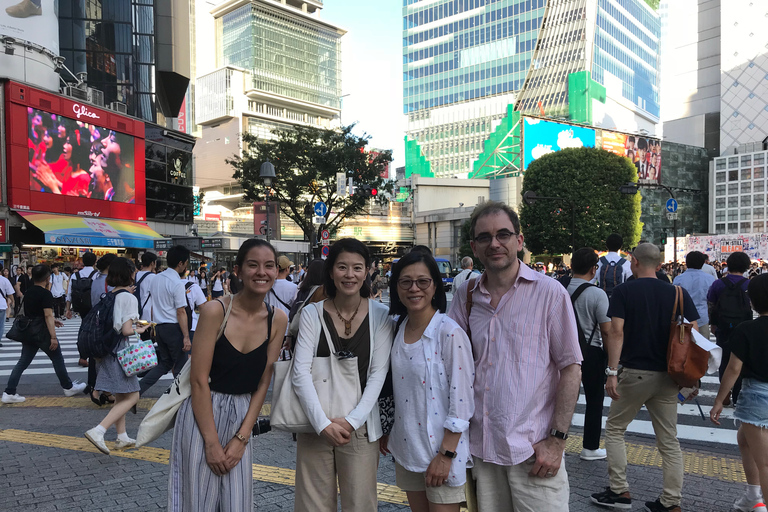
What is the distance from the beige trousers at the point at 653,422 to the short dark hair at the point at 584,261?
125 centimetres

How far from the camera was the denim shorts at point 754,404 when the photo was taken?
3.38m

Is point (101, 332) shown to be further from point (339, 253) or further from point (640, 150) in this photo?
point (640, 150)

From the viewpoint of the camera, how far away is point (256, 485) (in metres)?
4.25

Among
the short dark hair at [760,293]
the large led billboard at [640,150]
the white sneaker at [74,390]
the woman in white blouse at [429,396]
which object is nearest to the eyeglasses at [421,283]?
the woman in white blouse at [429,396]

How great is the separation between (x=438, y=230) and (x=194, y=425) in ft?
199

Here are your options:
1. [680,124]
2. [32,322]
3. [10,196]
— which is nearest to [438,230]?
[680,124]

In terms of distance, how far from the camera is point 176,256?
646 centimetres

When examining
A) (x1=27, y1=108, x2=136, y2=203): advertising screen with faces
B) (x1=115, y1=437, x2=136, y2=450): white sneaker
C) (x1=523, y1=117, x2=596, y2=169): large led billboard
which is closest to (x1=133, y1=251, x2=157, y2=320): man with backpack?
(x1=115, y1=437, x2=136, y2=450): white sneaker

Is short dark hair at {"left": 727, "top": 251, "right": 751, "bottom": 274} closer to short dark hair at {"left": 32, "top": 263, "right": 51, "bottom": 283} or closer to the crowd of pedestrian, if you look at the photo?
the crowd of pedestrian

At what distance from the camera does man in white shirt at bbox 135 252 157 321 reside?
21.7 ft

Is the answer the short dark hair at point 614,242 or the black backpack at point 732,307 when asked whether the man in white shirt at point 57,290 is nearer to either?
the short dark hair at point 614,242

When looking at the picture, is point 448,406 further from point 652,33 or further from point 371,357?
point 652,33

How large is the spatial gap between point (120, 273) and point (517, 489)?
438 cm

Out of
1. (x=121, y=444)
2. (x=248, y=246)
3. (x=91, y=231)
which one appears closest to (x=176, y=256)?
(x=121, y=444)
